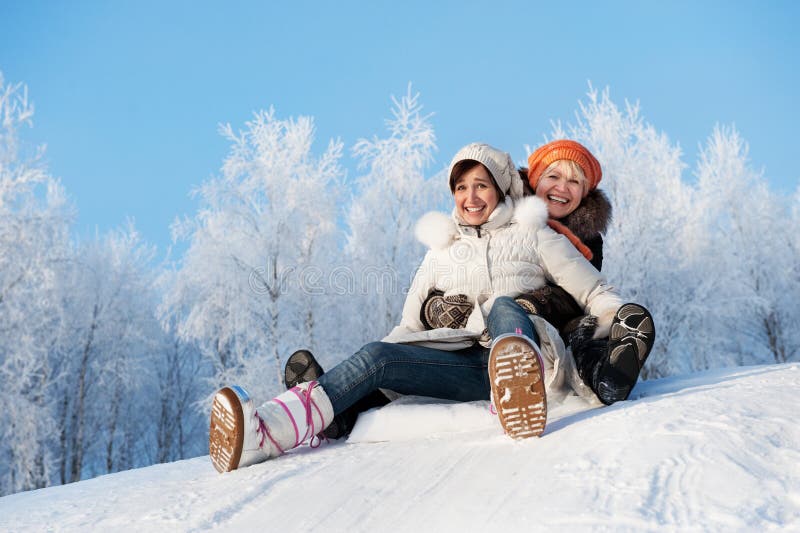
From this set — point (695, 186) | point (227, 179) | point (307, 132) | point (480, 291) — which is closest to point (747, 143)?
point (695, 186)

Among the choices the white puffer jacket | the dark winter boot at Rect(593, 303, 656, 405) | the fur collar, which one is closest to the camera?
the dark winter boot at Rect(593, 303, 656, 405)

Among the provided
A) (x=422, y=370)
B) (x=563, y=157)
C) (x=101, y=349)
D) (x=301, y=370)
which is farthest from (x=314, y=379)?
(x=101, y=349)

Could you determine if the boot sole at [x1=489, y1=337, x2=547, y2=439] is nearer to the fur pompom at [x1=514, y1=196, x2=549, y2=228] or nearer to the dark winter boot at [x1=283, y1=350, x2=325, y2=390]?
the dark winter boot at [x1=283, y1=350, x2=325, y2=390]

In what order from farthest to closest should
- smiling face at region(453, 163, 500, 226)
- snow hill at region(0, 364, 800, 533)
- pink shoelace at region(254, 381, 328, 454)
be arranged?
1. smiling face at region(453, 163, 500, 226)
2. pink shoelace at region(254, 381, 328, 454)
3. snow hill at region(0, 364, 800, 533)

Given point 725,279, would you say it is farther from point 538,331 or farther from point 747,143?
point 538,331

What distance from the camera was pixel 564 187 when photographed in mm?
3576

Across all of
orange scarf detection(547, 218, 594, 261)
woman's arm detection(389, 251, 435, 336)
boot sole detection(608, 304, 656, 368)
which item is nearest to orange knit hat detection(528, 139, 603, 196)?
orange scarf detection(547, 218, 594, 261)

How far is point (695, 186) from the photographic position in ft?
48.5

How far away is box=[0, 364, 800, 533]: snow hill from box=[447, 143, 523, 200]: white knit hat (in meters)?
1.12

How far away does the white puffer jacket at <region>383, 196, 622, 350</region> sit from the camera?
2.95 meters

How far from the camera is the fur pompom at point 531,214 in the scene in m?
3.02

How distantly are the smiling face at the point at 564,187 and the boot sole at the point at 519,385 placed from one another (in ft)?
5.41

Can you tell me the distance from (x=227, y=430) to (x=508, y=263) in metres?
1.45

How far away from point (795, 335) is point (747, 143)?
447 cm
